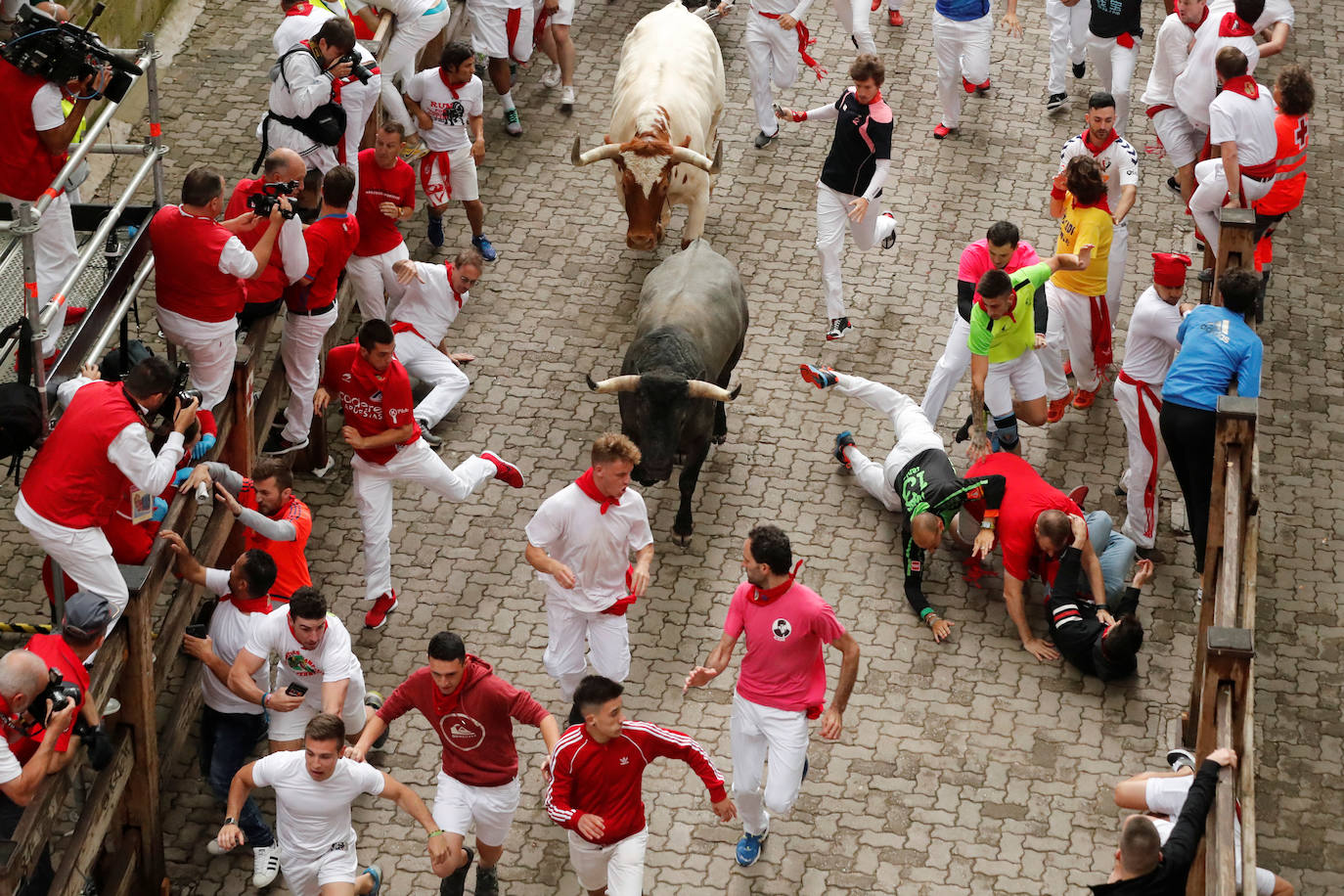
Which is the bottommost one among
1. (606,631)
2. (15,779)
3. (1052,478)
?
(1052,478)

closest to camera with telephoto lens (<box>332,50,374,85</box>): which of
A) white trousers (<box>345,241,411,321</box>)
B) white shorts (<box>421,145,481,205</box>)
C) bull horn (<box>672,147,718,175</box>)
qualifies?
white trousers (<box>345,241,411,321</box>)

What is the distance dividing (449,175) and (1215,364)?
21.3ft

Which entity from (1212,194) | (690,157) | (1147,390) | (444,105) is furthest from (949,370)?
(444,105)

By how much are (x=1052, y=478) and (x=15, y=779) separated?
7.56 metres

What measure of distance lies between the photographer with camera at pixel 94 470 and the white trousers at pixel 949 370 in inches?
227

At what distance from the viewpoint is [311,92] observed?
11.6 m

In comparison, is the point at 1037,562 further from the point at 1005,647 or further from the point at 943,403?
the point at 943,403

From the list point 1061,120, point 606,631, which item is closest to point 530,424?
point 606,631

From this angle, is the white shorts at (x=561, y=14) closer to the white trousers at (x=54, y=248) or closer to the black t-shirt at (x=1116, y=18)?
the black t-shirt at (x=1116, y=18)

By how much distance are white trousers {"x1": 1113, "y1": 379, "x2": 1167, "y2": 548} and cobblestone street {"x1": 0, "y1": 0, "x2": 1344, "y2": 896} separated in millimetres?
411

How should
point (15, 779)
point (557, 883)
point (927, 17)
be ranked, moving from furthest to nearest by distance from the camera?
point (927, 17), point (557, 883), point (15, 779)

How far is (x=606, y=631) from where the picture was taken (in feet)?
32.6

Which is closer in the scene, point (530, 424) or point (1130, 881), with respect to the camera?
point (1130, 881)

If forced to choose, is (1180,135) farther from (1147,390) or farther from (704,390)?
(704,390)
